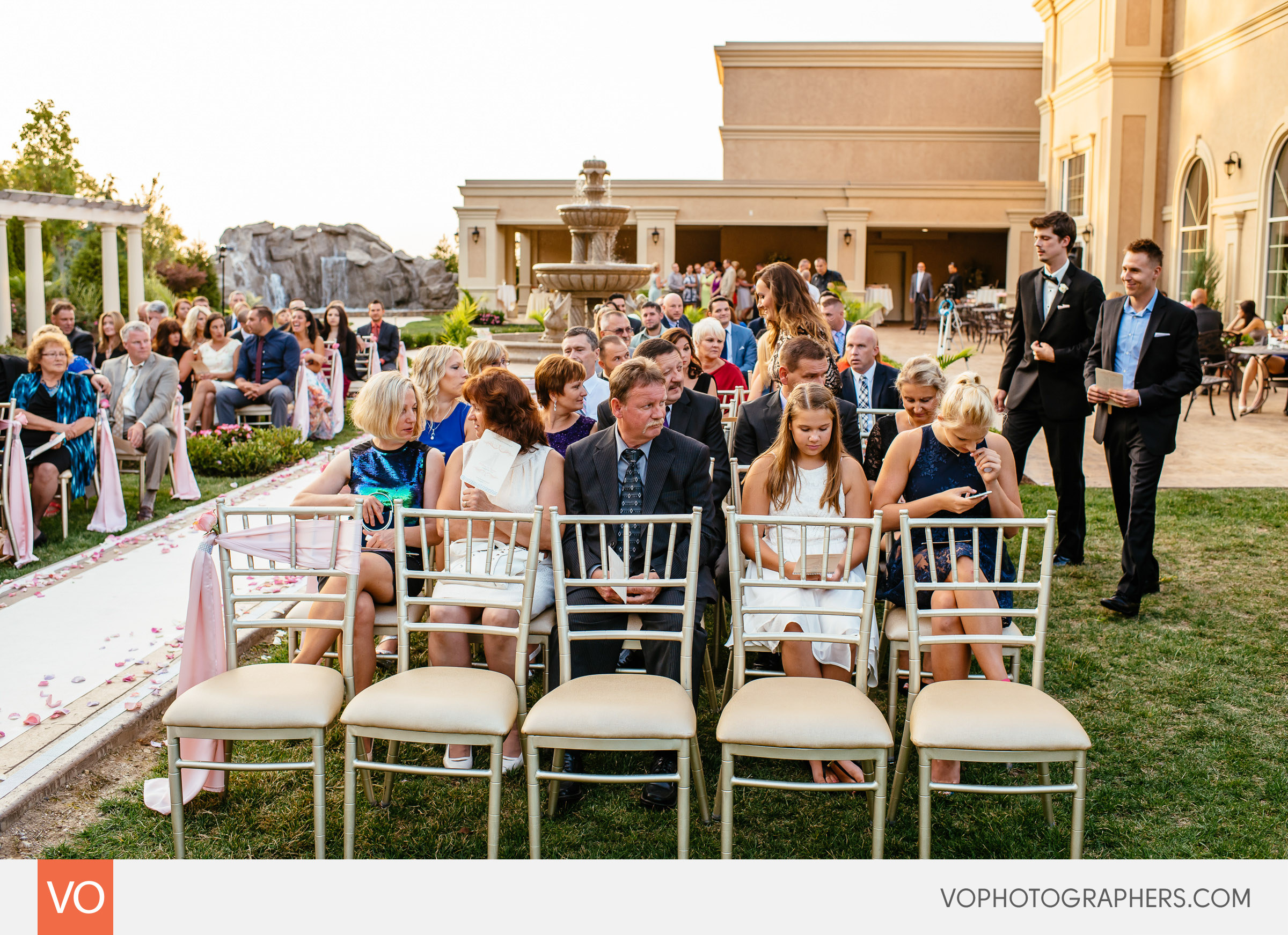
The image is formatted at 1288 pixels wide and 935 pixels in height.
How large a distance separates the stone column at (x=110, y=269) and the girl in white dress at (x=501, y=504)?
22.6 metres

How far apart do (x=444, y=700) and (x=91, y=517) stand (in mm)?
6053

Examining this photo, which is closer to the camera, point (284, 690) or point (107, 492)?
point (284, 690)

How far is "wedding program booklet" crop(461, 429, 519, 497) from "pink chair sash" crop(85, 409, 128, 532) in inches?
175

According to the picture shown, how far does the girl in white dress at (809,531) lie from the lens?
Answer: 3986 millimetres

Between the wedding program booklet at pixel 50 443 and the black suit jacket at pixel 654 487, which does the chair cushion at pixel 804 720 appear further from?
the wedding program booklet at pixel 50 443

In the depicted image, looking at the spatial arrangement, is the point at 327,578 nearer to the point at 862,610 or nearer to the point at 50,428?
the point at 862,610

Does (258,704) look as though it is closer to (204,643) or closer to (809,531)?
(204,643)


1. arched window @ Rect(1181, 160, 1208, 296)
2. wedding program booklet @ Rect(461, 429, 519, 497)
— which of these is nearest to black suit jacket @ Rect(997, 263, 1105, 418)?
wedding program booklet @ Rect(461, 429, 519, 497)

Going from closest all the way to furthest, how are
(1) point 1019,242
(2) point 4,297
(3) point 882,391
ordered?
(3) point 882,391 < (2) point 4,297 < (1) point 1019,242

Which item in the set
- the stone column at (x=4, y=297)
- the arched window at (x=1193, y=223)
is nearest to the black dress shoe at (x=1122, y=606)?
the arched window at (x=1193, y=223)

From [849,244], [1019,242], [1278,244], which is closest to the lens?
[1278,244]

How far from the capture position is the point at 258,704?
11.1 ft

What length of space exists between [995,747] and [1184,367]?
11.6ft

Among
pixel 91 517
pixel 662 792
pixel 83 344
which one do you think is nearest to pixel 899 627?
pixel 662 792
